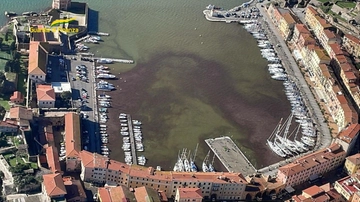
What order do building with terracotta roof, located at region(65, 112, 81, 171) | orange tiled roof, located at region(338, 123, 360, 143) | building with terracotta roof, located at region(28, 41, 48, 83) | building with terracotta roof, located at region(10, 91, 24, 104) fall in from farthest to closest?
building with terracotta roof, located at region(28, 41, 48, 83) < building with terracotta roof, located at region(10, 91, 24, 104) < orange tiled roof, located at region(338, 123, 360, 143) < building with terracotta roof, located at region(65, 112, 81, 171)

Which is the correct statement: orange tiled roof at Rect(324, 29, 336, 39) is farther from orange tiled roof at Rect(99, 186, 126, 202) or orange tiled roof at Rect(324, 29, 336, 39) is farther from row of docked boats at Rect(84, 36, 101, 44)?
orange tiled roof at Rect(99, 186, 126, 202)

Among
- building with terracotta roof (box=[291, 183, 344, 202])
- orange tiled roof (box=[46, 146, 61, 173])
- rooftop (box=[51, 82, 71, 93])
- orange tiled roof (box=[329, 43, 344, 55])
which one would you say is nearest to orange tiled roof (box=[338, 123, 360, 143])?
building with terracotta roof (box=[291, 183, 344, 202])

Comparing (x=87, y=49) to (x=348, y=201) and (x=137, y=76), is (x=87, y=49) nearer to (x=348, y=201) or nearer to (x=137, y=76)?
(x=137, y=76)

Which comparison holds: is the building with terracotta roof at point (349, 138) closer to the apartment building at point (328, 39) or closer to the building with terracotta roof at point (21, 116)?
the apartment building at point (328, 39)

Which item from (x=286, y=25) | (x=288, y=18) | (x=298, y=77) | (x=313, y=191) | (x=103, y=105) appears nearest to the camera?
(x=313, y=191)

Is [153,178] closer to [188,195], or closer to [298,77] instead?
[188,195]

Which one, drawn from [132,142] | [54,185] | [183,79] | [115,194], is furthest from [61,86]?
[115,194]
